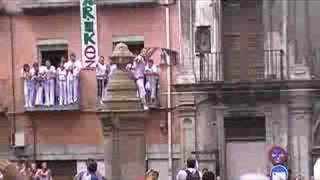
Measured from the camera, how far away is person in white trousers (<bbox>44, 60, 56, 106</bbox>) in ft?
53.3

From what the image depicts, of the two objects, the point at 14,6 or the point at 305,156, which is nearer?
the point at 305,156

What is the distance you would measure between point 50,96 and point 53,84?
0.75 feet

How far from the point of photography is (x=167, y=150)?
52.5ft

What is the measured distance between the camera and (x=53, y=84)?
16328 mm

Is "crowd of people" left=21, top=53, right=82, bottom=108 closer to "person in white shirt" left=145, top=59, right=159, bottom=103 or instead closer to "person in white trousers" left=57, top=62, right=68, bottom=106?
"person in white trousers" left=57, top=62, right=68, bottom=106

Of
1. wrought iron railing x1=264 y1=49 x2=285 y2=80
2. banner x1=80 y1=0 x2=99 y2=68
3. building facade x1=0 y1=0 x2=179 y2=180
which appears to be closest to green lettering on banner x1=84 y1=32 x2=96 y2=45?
banner x1=80 y1=0 x2=99 y2=68

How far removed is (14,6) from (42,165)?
284 centimetres

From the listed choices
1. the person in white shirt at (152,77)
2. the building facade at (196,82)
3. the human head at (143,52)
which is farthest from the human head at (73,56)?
the person in white shirt at (152,77)

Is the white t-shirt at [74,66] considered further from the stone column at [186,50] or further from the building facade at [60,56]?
the stone column at [186,50]

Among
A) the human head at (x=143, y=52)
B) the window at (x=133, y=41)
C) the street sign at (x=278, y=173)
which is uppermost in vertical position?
the window at (x=133, y=41)

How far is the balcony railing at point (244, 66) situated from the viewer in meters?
15.9

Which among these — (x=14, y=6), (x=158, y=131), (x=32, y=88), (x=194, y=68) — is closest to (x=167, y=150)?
(x=158, y=131)

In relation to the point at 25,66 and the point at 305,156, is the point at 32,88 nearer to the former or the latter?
the point at 25,66

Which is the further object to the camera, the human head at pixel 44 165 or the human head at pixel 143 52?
the human head at pixel 143 52
